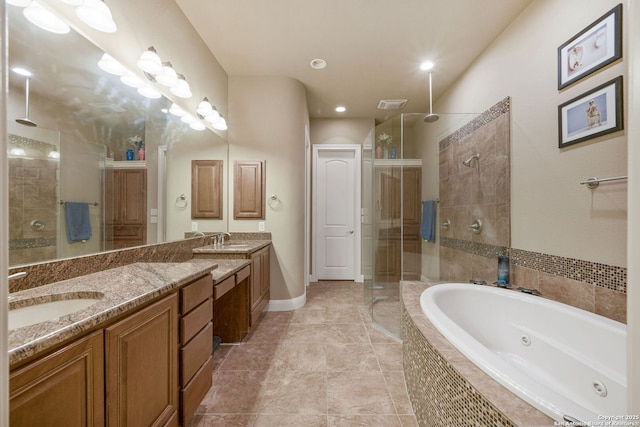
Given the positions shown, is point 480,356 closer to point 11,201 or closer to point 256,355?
point 256,355

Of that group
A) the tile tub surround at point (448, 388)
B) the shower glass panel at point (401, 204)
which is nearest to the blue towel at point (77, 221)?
the tile tub surround at point (448, 388)

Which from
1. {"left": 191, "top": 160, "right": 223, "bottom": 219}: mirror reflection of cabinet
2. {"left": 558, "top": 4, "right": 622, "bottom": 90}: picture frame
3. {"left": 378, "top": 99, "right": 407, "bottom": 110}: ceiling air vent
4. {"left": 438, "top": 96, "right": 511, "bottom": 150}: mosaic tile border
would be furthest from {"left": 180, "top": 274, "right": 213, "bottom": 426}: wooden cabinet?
{"left": 378, "top": 99, "right": 407, "bottom": 110}: ceiling air vent

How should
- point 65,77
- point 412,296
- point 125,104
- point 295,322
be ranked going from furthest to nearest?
point 295,322, point 412,296, point 125,104, point 65,77

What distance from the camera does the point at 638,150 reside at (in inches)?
15.9

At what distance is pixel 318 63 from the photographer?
2.65 meters

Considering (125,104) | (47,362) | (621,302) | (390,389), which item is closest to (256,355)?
(390,389)

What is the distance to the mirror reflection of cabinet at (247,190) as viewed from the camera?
113 inches

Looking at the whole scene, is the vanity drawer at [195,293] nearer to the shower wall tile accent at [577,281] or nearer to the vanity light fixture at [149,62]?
the vanity light fixture at [149,62]

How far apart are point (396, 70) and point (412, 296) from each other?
237cm

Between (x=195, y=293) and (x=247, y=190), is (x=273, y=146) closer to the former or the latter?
(x=247, y=190)

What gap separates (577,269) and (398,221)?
1653mm

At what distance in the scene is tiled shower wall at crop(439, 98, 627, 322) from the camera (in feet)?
4.62

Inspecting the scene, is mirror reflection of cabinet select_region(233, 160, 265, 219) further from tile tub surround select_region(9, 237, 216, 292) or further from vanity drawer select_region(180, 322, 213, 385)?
vanity drawer select_region(180, 322, 213, 385)

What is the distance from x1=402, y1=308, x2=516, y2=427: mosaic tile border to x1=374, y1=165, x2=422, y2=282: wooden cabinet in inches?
62.6
